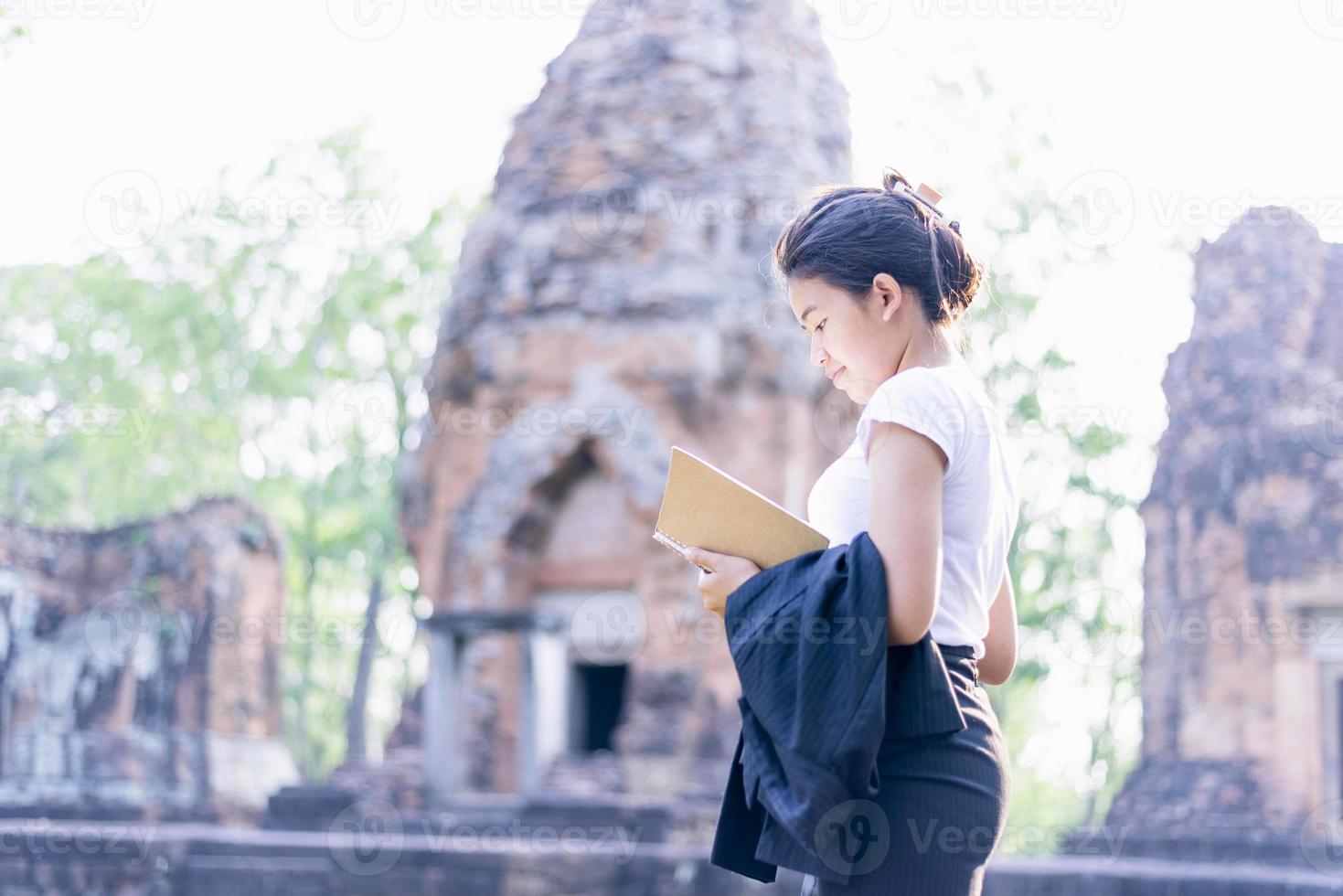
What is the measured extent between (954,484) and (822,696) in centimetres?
37

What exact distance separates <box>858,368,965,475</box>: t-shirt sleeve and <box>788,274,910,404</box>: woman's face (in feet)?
0.44

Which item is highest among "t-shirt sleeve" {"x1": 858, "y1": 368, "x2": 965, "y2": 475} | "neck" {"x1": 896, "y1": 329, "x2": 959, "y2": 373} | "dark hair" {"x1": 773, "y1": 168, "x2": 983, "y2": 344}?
"dark hair" {"x1": 773, "y1": 168, "x2": 983, "y2": 344}

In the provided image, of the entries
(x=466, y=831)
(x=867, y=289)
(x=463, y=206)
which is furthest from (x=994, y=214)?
(x=867, y=289)

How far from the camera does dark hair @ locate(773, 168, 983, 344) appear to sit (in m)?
2.21

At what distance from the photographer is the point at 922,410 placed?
2053 millimetres

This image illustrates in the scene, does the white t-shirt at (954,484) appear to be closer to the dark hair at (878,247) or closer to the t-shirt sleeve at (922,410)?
the t-shirt sleeve at (922,410)

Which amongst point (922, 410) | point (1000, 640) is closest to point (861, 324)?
point (922, 410)

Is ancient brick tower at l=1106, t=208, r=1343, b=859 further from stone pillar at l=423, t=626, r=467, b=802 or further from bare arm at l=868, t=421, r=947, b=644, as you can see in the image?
bare arm at l=868, t=421, r=947, b=644

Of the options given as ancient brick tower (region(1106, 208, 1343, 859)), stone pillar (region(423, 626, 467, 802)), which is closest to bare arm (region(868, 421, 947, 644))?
ancient brick tower (region(1106, 208, 1343, 859))

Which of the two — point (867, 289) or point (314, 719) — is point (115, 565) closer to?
point (867, 289)

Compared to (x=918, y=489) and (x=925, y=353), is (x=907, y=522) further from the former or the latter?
(x=925, y=353)

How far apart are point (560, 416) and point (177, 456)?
14249mm

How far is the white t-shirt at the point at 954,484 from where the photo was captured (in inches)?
81.4

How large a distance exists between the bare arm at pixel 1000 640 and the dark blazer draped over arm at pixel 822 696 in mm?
390
